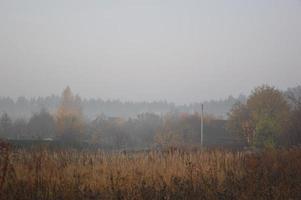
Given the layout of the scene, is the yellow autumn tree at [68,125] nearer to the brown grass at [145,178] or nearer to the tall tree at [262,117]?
the tall tree at [262,117]

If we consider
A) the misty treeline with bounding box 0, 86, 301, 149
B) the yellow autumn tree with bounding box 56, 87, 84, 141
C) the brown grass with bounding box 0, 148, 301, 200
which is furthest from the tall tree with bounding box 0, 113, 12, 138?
the brown grass with bounding box 0, 148, 301, 200

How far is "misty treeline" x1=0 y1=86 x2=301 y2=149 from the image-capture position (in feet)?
114

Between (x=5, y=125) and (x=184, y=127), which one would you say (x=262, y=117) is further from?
(x=5, y=125)

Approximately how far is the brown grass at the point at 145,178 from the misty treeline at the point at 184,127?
20.6 metres

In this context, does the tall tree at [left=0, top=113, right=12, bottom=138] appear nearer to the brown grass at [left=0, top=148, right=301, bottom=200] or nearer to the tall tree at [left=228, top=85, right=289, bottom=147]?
the tall tree at [left=228, top=85, right=289, bottom=147]

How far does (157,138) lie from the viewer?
178 ft

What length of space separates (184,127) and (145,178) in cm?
4706

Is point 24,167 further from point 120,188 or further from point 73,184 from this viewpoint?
point 120,188

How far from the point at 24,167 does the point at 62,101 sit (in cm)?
6469

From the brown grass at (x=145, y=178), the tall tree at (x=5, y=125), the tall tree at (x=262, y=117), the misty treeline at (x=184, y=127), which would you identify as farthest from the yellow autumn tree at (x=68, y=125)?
the brown grass at (x=145, y=178)

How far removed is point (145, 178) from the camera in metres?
8.75

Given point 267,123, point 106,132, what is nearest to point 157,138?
point 106,132

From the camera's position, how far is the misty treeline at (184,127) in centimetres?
3469

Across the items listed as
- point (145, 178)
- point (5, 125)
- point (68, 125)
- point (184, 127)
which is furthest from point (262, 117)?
point (5, 125)
